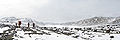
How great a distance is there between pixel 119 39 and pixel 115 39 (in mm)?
561

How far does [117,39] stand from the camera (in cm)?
2897

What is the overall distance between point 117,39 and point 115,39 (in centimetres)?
28

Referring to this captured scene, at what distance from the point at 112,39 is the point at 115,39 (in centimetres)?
43

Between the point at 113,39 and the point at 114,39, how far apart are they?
15cm

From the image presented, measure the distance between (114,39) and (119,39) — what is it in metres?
0.69

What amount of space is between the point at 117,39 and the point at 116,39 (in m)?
0.16

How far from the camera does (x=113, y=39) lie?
29.2 metres

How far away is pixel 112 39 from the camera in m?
29.2

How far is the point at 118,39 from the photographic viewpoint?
29.0m

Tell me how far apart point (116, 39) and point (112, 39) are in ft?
1.90

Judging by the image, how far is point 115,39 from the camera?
95.2 ft

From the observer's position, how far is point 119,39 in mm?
28953

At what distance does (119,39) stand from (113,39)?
835 millimetres

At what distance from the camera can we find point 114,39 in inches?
1147
